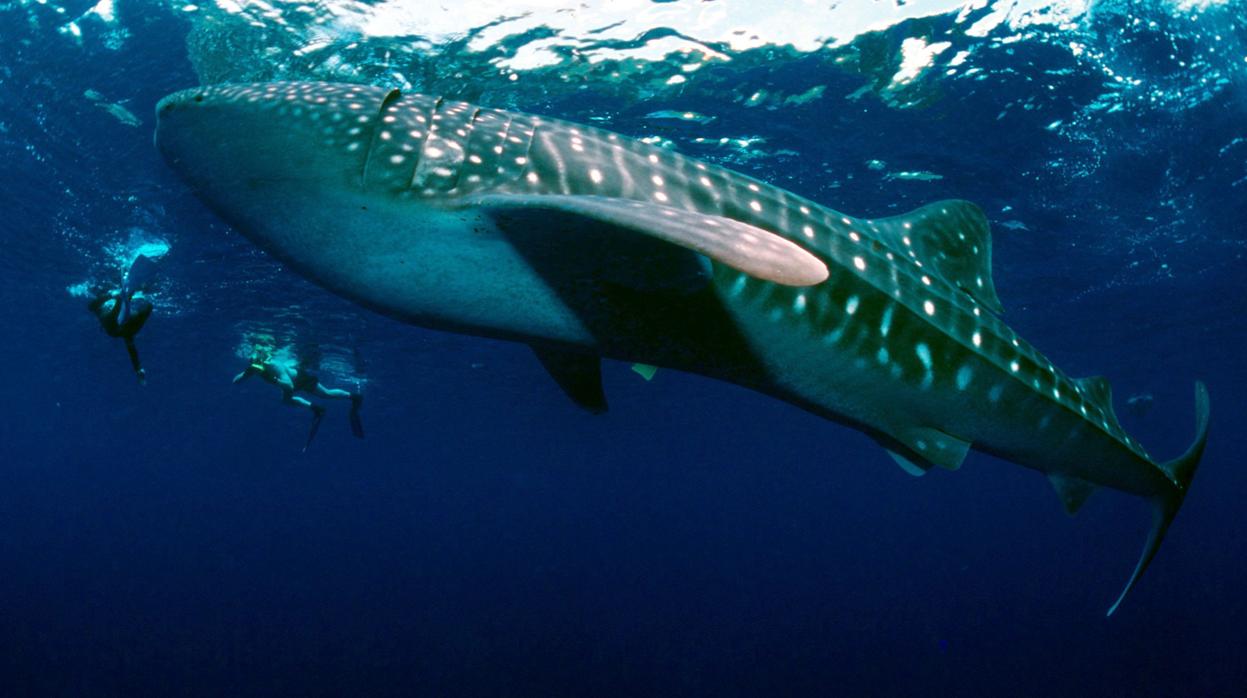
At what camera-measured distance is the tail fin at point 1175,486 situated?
4.34m

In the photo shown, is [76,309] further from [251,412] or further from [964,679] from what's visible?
[964,679]

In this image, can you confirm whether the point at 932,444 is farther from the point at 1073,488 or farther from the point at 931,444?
the point at 1073,488

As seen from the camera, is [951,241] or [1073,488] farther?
[951,241]

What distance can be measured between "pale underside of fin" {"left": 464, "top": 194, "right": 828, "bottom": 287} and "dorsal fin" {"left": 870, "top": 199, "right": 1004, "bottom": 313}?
214cm

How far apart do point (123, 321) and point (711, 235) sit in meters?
8.70

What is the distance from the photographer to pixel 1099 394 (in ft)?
14.0

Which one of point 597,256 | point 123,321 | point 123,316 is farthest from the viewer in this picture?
point 123,316

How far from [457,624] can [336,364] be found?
13.5m

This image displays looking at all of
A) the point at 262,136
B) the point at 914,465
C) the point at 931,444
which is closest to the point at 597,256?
the point at 262,136

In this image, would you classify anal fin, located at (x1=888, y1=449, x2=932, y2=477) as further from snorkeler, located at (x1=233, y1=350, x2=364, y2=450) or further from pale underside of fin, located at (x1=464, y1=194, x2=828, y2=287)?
snorkeler, located at (x1=233, y1=350, x2=364, y2=450)

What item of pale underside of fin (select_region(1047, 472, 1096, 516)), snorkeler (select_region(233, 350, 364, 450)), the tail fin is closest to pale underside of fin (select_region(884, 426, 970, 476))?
pale underside of fin (select_region(1047, 472, 1096, 516))

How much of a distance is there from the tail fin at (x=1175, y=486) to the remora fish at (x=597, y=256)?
1.36 m

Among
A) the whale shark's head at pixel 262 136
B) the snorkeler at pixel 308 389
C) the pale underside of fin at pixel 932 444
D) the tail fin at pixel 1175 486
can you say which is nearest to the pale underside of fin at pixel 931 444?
the pale underside of fin at pixel 932 444

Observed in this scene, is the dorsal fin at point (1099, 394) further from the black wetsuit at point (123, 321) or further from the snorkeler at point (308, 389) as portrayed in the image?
the snorkeler at point (308, 389)
